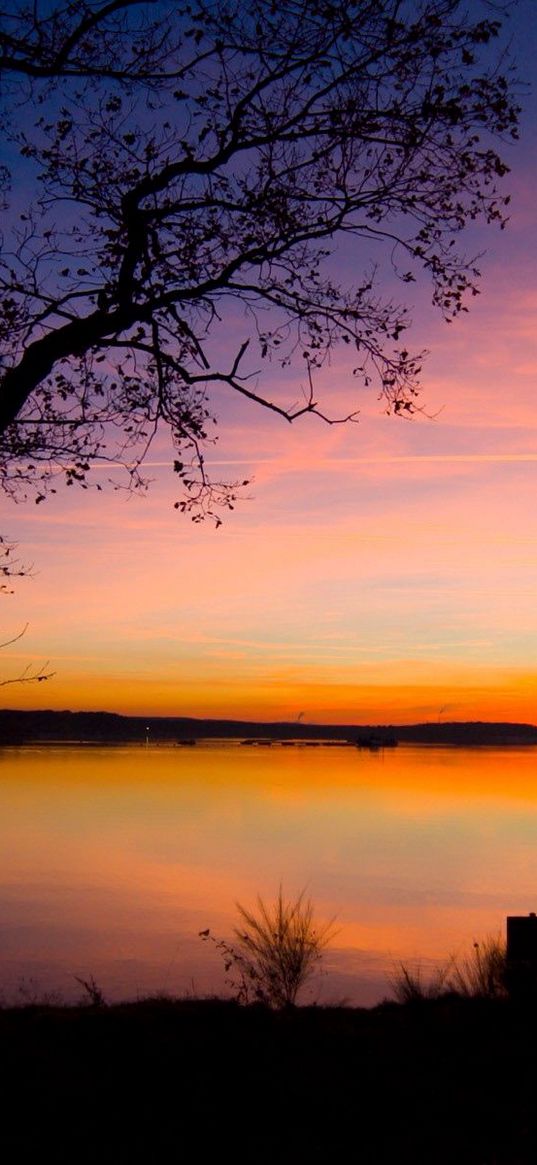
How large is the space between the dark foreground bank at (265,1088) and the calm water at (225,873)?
888 cm

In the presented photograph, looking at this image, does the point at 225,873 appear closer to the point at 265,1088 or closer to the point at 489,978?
the point at 489,978

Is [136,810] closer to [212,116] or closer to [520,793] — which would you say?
[520,793]

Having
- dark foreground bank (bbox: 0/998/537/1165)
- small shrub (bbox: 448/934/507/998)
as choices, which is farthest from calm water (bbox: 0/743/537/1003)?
dark foreground bank (bbox: 0/998/537/1165)

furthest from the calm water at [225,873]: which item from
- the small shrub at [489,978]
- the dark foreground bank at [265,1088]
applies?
the dark foreground bank at [265,1088]

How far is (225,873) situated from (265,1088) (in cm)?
2603

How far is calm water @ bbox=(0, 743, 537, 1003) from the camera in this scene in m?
20.0

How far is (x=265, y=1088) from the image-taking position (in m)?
6.63

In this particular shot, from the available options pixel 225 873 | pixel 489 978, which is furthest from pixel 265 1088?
pixel 225 873

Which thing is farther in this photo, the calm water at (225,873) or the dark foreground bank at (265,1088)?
the calm water at (225,873)

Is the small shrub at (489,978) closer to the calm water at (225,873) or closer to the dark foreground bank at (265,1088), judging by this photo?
the dark foreground bank at (265,1088)

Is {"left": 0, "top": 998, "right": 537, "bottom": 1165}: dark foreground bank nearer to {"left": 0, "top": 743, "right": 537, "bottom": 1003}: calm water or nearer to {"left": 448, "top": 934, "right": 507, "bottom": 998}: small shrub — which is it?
{"left": 448, "top": 934, "right": 507, "bottom": 998}: small shrub

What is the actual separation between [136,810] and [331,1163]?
43.9 meters

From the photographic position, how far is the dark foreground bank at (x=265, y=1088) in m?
5.89

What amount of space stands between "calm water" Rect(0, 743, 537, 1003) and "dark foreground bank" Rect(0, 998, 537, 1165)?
350 inches
